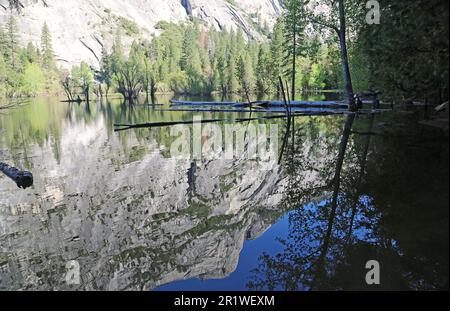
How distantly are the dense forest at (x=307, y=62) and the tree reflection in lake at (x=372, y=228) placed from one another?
83.0 inches

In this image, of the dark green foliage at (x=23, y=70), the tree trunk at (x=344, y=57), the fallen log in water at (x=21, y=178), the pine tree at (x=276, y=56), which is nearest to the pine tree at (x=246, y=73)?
the pine tree at (x=276, y=56)

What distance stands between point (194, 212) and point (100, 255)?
2.73 meters

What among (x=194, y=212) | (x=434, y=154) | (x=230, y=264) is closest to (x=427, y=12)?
(x=434, y=154)

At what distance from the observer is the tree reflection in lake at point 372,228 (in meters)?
5.09

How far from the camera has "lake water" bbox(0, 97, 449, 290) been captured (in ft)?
18.4

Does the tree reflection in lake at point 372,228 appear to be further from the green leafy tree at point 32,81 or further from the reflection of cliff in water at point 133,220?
the green leafy tree at point 32,81

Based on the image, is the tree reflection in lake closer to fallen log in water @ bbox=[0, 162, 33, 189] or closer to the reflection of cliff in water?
the reflection of cliff in water

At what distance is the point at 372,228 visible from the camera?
6.43 meters

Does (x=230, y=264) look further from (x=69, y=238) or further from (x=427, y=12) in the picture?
(x=427, y=12)

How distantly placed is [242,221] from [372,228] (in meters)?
2.93

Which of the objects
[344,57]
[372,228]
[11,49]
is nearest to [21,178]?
[372,228]

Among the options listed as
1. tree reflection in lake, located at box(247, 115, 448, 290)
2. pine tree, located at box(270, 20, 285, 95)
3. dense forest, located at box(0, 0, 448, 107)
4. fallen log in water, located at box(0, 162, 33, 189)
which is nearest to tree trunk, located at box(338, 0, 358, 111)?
dense forest, located at box(0, 0, 448, 107)

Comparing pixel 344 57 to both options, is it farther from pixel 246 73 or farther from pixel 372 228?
pixel 246 73

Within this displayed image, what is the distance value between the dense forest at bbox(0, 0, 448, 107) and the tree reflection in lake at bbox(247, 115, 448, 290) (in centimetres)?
211
